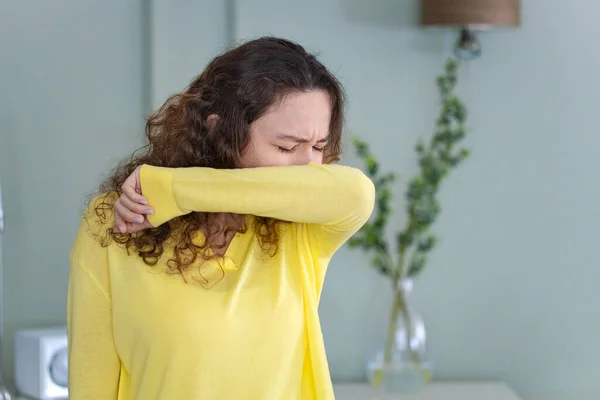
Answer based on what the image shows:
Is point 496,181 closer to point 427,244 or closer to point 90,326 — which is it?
point 427,244

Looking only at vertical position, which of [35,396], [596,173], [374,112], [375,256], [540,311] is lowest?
[35,396]

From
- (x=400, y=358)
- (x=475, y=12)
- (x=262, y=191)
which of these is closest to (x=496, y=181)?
(x=475, y=12)

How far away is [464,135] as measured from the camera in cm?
259

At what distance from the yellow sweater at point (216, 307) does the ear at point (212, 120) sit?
161 mm

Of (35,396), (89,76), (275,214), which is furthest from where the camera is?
(89,76)

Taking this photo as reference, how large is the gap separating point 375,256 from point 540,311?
562mm

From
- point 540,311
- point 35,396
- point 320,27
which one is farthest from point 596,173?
point 35,396

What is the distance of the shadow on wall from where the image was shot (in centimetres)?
268

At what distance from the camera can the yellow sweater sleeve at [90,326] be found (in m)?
1.28

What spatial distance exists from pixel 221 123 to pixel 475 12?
1.38 metres

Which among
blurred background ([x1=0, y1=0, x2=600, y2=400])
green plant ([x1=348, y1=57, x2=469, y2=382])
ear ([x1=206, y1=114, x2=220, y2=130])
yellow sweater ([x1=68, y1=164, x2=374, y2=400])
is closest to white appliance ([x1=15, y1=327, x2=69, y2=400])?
blurred background ([x1=0, y1=0, x2=600, y2=400])

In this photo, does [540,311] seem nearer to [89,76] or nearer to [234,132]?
[89,76]

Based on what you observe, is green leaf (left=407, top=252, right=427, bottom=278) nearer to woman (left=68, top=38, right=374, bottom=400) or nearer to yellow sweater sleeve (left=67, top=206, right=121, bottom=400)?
woman (left=68, top=38, right=374, bottom=400)

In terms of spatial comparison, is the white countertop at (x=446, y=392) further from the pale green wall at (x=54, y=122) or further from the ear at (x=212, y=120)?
the ear at (x=212, y=120)
